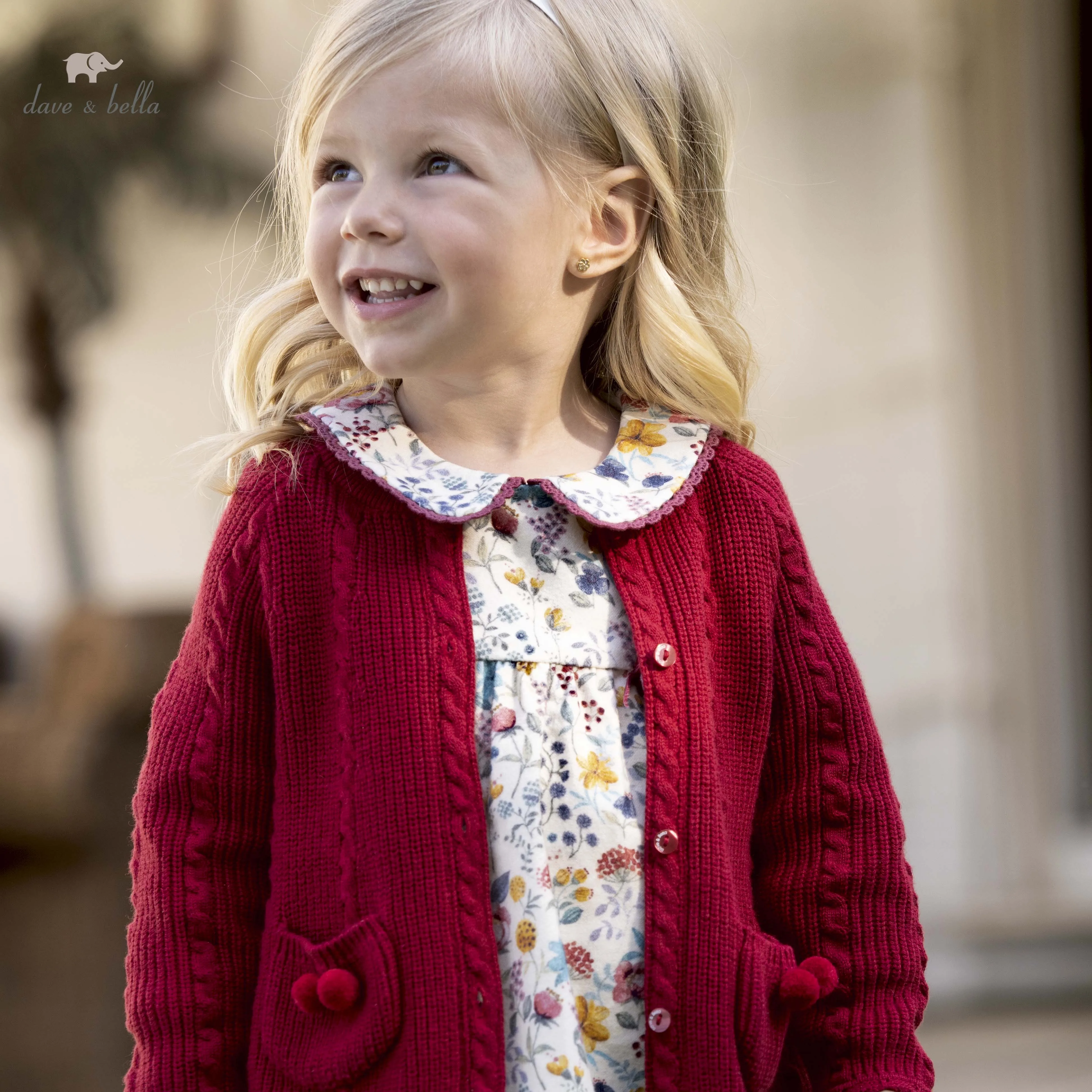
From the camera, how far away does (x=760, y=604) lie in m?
1.11

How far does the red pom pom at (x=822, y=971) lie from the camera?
108cm

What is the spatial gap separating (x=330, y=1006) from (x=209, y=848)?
0.55 feet

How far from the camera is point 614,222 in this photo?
110cm

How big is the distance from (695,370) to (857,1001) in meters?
0.58

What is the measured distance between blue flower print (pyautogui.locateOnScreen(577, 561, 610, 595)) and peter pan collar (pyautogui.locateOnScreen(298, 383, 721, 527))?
51mm

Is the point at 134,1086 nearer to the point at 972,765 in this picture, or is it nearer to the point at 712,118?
the point at 712,118

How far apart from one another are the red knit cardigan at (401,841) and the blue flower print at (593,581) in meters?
0.02

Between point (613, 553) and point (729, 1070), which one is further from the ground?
point (613, 553)

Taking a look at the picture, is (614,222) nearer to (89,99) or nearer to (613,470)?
(613,470)

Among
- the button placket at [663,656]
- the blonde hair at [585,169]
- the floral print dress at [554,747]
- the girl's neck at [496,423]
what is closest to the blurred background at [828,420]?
the blonde hair at [585,169]

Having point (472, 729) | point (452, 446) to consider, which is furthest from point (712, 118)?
point (472, 729)

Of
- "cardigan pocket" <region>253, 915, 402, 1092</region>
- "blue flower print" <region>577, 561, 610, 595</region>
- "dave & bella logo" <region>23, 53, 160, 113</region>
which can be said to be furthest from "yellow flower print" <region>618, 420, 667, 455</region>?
"dave & bella logo" <region>23, 53, 160, 113</region>

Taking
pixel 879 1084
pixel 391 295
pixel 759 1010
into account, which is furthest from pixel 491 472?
pixel 879 1084

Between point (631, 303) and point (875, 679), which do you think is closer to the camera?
point (631, 303)
